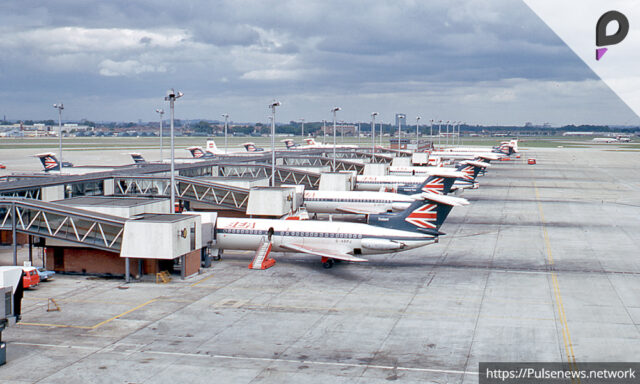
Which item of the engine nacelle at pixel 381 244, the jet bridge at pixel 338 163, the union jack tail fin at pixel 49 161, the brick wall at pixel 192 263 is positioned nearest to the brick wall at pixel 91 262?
the brick wall at pixel 192 263

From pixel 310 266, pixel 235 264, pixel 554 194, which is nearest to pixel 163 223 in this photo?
pixel 235 264

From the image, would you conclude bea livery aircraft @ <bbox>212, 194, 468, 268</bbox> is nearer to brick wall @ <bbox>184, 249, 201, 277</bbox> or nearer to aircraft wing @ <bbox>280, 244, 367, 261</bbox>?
aircraft wing @ <bbox>280, 244, 367, 261</bbox>

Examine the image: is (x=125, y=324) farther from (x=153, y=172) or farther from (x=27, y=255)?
(x=153, y=172)

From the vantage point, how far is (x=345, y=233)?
47.8 m

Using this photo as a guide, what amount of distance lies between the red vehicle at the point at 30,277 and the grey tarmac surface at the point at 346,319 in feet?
2.82

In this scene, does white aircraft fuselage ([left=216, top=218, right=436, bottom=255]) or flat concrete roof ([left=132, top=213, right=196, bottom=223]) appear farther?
white aircraft fuselage ([left=216, top=218, right=436, bottom=255])

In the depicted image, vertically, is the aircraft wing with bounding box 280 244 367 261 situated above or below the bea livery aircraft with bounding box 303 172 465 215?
below

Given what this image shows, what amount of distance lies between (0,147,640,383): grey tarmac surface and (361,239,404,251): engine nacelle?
210 cm

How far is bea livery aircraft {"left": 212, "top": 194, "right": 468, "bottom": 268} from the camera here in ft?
154

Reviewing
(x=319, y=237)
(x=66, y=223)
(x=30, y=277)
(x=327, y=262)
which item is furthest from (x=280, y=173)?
(x=30, y=277)

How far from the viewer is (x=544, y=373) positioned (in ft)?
88.2

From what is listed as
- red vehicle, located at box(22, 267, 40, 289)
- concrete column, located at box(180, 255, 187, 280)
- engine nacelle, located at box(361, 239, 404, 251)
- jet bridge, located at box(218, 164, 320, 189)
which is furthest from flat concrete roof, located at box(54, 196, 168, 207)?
jet bridge, located at box(218, 164, 320, 189)

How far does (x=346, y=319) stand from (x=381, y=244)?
1261cm

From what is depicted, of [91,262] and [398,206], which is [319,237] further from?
[398,206]
